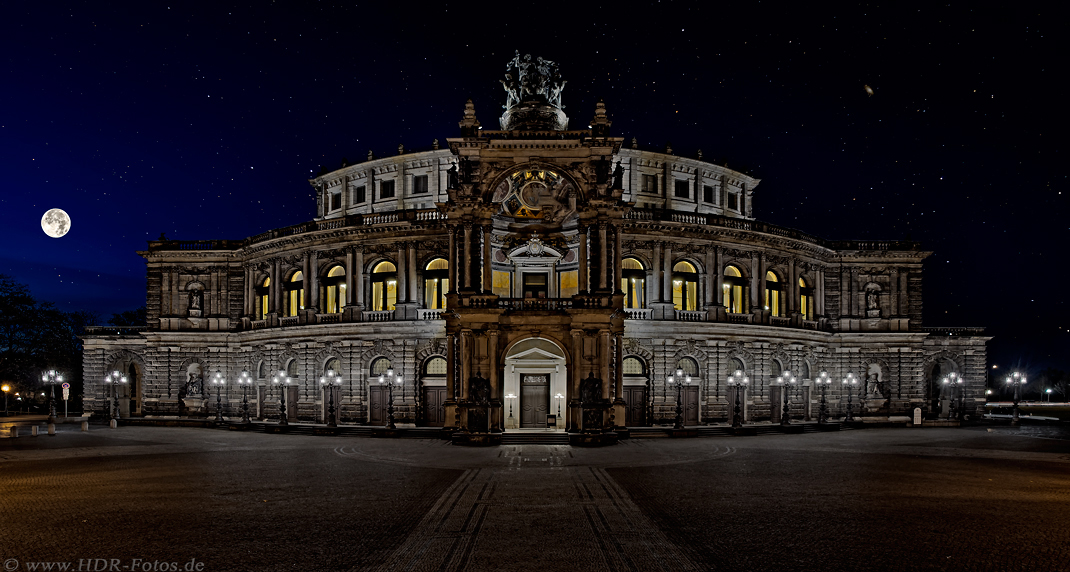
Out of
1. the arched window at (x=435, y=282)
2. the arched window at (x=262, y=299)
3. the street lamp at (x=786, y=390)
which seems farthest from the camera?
the arched window at (x=262, y=299)

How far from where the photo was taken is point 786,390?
167ft

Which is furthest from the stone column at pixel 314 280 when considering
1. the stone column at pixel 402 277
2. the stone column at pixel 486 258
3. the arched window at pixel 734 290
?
the arched window at pixel 734 290

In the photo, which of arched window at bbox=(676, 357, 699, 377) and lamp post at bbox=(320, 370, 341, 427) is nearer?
lamp post at bbox=(320, 370, 341, 427)

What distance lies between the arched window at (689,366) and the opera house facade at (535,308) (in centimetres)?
14

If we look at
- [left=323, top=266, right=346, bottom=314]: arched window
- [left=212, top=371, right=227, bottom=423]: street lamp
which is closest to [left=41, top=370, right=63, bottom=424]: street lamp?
[left=212, top=371, right=227, bottom=423]: street lamp

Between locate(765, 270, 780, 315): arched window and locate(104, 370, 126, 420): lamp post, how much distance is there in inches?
2035

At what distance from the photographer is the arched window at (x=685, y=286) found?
52625 mm

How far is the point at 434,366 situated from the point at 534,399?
823cm

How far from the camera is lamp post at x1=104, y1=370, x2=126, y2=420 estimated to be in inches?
2373

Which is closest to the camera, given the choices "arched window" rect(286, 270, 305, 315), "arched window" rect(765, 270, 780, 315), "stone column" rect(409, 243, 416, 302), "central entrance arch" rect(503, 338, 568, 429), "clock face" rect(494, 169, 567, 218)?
"clock face" rect(494, 169, 567, 218)

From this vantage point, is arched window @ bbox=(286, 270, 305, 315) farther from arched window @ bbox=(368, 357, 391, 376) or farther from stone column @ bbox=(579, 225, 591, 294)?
stone column @ bbox=(579, 225, 591, 294)

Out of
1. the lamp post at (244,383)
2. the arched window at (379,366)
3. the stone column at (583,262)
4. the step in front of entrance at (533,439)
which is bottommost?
the step in front of entrance at (533,439)

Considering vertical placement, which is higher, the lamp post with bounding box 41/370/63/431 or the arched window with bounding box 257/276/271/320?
the arched window with bounding box 257/276/271/320

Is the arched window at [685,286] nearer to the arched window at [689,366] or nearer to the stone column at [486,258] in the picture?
the arched window at [689,366]
